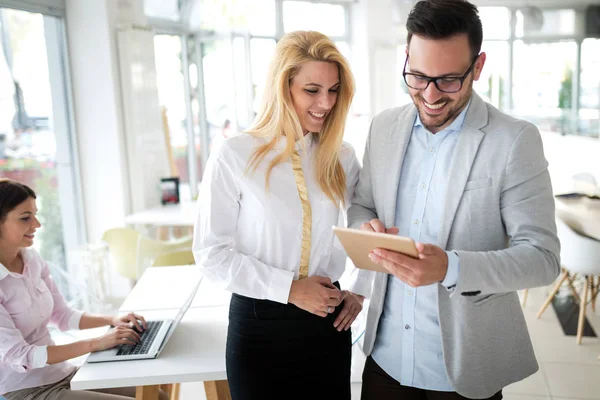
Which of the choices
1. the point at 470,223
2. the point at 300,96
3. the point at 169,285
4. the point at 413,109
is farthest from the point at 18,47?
the point at 470,223

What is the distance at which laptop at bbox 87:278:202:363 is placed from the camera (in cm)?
196

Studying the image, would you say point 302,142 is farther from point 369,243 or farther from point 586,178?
point 586,178

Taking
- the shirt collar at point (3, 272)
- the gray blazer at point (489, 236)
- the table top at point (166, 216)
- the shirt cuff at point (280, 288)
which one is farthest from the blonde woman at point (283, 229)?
the table top at point (166, 216)

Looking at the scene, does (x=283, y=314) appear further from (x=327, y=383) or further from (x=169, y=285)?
(x=169, y=285)

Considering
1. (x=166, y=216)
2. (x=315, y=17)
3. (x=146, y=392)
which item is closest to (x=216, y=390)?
(x=146, y=392)

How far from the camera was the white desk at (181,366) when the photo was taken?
6.06 feet

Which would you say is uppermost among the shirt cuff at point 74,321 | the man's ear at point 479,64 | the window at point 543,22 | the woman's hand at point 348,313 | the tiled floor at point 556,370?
the window at point 543,22

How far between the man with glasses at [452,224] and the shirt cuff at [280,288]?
268mm

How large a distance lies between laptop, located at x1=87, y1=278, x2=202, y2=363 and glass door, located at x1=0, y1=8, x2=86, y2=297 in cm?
211

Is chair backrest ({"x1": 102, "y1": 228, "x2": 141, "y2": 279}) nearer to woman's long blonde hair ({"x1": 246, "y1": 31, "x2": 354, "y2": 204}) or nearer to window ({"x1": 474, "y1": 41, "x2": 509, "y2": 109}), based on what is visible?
woman's long blonde hair ({"x1": 246, "y1": 31, "x2": 354, "y2": 204})

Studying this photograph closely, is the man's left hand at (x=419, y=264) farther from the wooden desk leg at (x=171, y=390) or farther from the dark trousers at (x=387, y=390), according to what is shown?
the wooden desk leg at (x=171, y=390)

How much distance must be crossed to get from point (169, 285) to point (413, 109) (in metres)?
1.67

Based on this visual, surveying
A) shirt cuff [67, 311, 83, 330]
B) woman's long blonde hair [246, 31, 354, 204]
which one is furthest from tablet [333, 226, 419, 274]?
shirt cuff [67, 311, 83, 330]

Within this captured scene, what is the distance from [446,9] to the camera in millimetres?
1424
